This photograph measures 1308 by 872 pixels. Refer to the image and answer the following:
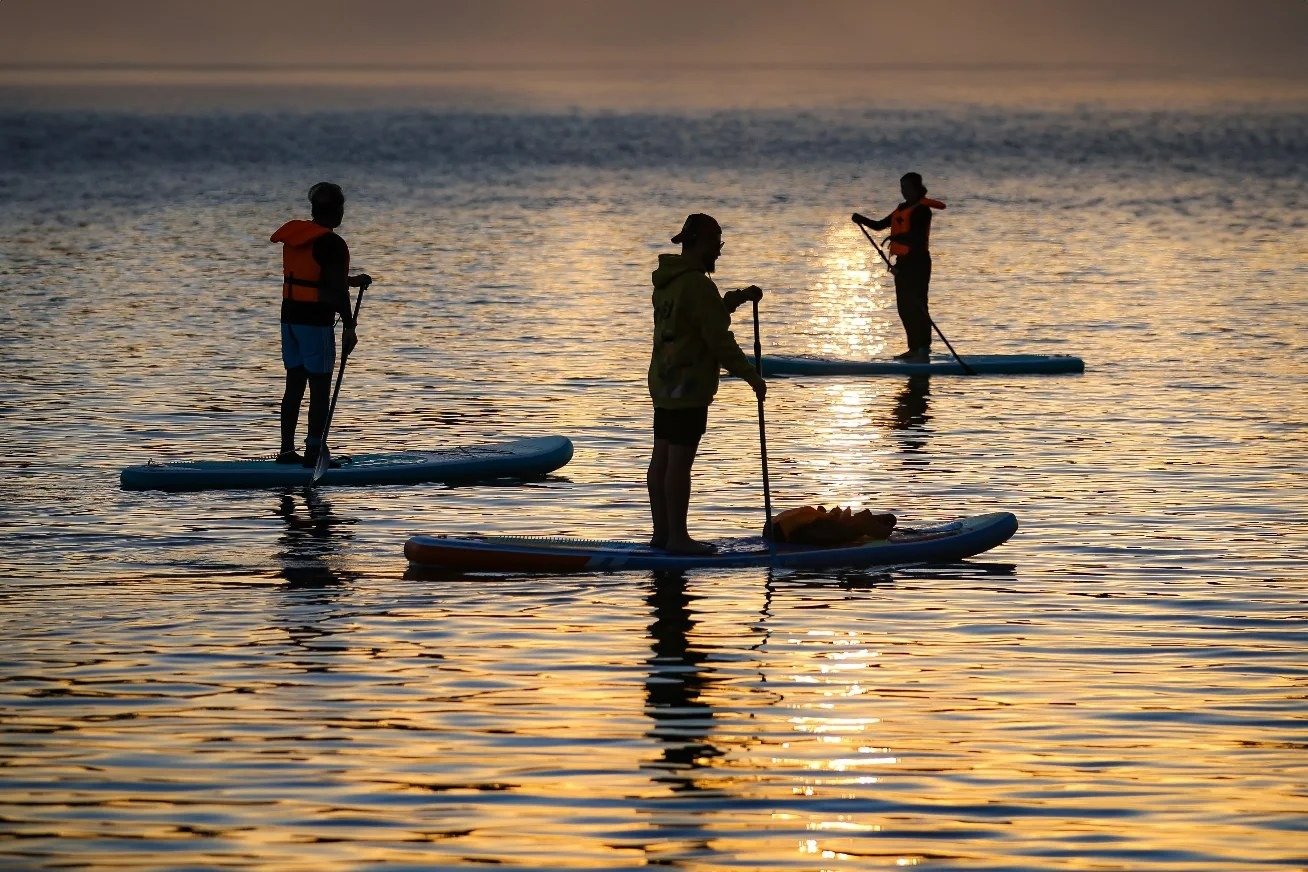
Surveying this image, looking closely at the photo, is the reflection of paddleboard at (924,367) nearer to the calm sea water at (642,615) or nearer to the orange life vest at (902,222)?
the calm sea water at (642,615)

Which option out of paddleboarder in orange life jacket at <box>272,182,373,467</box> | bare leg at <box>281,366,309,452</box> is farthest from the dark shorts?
bare leg at <box>281,366,309,452</box>

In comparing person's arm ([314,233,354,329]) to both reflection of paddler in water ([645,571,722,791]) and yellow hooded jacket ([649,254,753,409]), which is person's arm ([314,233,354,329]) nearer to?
yellow hooded jacket ([649,254,753,409])

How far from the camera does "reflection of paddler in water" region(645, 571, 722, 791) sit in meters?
9.82

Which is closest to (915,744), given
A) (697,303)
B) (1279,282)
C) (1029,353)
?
(697,303)

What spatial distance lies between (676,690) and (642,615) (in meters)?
1.55

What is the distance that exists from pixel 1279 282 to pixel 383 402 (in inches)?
725

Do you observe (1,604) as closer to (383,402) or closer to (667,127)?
(383,402)

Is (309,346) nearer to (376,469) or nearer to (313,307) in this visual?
(313,307)

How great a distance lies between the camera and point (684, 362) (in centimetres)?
1348

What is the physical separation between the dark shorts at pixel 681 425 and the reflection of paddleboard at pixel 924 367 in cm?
1052

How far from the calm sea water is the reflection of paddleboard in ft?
0.72

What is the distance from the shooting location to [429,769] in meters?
9.64

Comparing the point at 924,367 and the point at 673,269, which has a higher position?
the point at 673,269

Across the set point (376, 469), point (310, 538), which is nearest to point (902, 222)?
point (376, 469)
